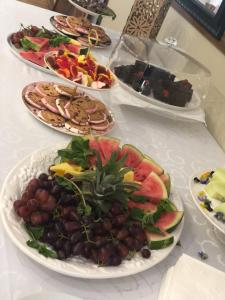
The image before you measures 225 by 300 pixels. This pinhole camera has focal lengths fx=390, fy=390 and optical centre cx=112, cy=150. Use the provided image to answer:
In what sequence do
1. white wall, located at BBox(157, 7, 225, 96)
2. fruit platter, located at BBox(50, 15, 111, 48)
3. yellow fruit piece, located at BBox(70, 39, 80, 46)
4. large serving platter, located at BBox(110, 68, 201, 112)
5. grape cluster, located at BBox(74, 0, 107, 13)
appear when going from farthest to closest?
grape cluster, located at BBox(74, 0, 107, 13), fruit platter, located at BBox(50, 15, 111, 48), yellow fruit piece, located at BBox(70, 39, 80, 46), white wall, located at BBox(157, 7, 225, 96), large serving platter, located at BBox(110, 68, 201, 112)

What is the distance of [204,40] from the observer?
163 cm

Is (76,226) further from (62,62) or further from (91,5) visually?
(91,5)

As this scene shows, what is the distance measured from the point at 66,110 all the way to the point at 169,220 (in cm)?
43

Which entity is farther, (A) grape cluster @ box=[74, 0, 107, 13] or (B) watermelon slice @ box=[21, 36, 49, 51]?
(A) grape cluster @ box=[74, 0, 107, 13]

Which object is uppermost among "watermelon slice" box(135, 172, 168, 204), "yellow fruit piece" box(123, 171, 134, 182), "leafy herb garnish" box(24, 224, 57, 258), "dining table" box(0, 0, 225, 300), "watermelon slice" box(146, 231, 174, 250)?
"yellow fruit piece" box(123, 171, 134, 182)

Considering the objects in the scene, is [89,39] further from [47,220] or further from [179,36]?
[47,220]

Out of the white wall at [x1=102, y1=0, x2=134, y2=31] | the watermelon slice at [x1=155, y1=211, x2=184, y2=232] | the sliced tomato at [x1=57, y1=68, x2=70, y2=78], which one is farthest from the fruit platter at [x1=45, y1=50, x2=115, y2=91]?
the white wall at [x1=102, y1=0, x2=134, y2=31]

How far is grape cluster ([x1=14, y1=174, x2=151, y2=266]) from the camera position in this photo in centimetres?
64

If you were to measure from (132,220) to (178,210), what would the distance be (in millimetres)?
135

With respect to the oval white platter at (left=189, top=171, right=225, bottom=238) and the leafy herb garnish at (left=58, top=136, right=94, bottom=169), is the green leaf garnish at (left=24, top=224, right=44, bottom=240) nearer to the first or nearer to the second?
the leafy herb garnish at (left=58, top=136, right=94, bottom=169)

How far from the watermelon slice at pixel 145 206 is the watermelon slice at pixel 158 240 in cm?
6

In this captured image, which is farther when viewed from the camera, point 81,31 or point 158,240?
point 81,31

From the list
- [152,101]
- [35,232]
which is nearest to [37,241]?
[35,232]

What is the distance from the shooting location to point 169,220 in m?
0.78
